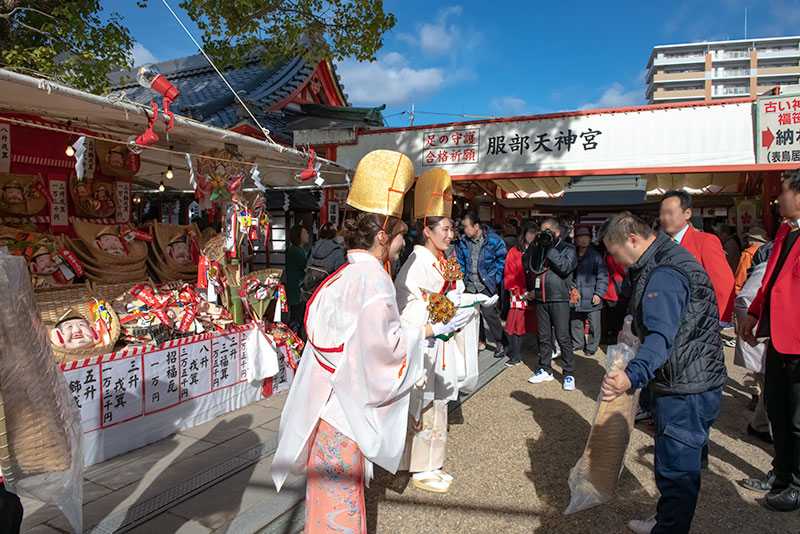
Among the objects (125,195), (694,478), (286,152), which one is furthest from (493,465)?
(125,195)

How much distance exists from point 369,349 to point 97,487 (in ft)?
7.87

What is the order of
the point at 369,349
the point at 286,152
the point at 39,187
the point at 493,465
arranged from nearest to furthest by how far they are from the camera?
the point at 369,349
the point at 493,465
the point at 39,187
the point at 286,152

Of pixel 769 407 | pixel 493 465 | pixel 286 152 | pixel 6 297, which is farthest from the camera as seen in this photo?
pixel 286 152

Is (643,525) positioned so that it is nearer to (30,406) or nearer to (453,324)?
(453,324)

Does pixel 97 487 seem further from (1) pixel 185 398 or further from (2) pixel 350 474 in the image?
(2) pixel 350 474

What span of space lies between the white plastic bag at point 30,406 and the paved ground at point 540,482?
171 cm

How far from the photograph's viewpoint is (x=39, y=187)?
4.72 meters

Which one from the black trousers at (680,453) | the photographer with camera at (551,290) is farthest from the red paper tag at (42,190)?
the black trousers at (680,453)

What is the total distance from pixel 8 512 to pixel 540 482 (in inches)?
114

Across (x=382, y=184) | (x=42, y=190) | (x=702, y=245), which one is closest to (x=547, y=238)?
(x=702, y=245)

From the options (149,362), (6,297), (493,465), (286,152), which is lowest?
(493,465)

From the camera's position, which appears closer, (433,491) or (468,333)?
(433,491)

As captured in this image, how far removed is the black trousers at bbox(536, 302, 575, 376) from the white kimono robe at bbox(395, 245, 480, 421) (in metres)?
2.13

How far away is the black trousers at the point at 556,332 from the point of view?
16.4ft
